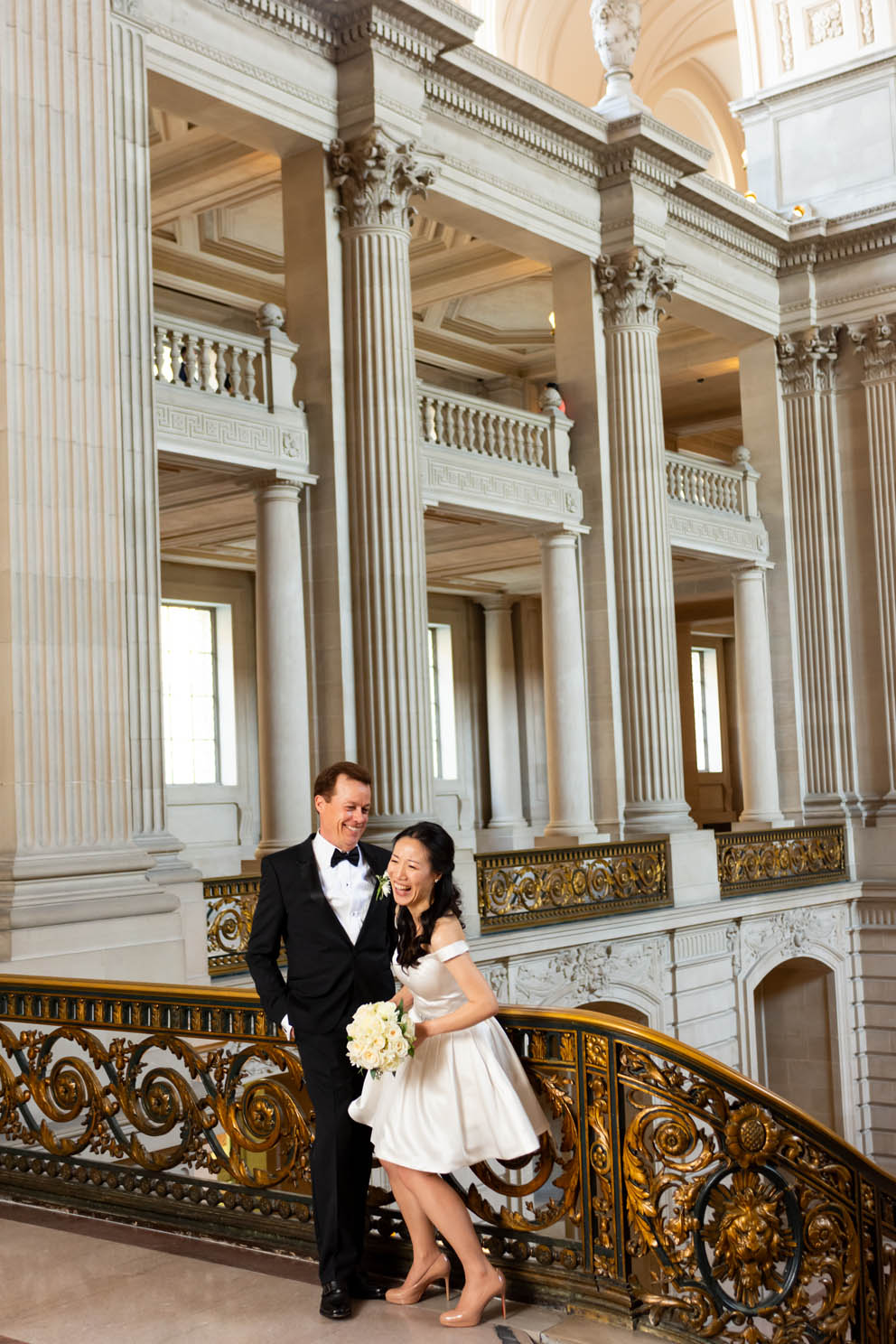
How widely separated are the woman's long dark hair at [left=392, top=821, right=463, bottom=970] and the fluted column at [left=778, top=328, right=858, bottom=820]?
51.3 feet

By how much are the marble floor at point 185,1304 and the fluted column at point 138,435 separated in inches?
190

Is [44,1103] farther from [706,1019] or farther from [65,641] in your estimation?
[706,1019]

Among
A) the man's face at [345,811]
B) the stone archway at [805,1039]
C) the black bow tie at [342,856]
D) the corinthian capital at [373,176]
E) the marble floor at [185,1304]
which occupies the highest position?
the corinthian capital at [373,176]

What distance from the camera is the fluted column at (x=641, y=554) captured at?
15.8 meters

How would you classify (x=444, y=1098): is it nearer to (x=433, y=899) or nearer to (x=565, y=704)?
(x=433, y=899)

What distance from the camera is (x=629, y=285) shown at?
16156 millimetres

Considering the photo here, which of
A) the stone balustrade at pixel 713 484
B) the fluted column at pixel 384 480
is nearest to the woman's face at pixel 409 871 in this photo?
the fluted column at pixel 384 480

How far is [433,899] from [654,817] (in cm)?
1170

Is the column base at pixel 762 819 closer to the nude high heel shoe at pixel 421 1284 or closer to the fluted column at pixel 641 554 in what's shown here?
the fluted column at pixel 641 554

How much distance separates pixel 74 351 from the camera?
26.2 ft

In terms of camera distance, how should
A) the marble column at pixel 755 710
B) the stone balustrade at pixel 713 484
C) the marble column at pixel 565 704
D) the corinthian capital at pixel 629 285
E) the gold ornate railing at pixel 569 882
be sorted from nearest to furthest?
the gold ornate railing at pixel 569 882
the marble column at pixel 565 704
the corinthian capital at pixel 629 285
the stone balustrade at pixel 713 484
the marble column at pixel 755 710

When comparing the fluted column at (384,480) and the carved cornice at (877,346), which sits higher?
the carved cornice at (877,346)

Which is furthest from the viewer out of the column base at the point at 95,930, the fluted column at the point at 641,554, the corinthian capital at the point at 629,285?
the corinthian capital at the point at 629,285

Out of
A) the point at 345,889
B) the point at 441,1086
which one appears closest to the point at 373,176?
the point at 345,889
